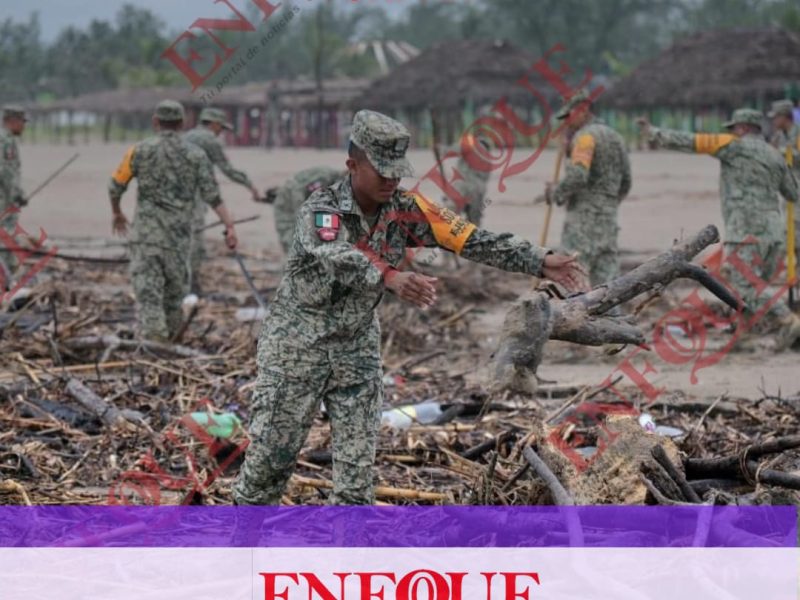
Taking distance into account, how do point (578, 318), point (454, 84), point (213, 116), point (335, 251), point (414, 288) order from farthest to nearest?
point (454, 84)
point (213, 116)
point (578, 318)
point (335, 251)
point (414, 288)

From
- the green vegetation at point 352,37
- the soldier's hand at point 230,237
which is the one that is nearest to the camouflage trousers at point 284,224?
the soldier's hand at point 230,237

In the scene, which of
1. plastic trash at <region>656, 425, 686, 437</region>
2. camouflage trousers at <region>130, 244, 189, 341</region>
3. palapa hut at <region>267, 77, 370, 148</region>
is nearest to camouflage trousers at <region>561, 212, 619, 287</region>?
camouflage trousers at <region>130, 244, 189, 341</region>

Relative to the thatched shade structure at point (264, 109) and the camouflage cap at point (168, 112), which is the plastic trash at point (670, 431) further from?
the thatched shade structure at point (264, 109)

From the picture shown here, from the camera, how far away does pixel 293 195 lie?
10867 mm

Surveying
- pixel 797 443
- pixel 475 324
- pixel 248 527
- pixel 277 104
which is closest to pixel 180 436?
pixel 248 527

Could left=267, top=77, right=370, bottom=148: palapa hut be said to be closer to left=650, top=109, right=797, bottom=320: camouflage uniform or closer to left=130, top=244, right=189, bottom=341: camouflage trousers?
left=650, top=109, right=797, bottom=320: camouflage uniform

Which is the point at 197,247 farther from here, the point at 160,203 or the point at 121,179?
the point at 121,179

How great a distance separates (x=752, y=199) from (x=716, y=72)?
25614 mm

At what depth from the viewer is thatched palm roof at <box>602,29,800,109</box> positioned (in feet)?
109

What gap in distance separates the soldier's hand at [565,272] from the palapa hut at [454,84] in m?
34.3

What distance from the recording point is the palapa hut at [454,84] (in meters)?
39.1

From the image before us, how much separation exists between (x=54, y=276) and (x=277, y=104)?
112ft

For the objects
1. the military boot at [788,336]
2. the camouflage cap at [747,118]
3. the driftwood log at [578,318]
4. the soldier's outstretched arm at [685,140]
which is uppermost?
the camouflage cap at [747,118]

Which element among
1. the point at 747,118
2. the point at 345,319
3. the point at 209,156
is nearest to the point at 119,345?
the point at 209,156
